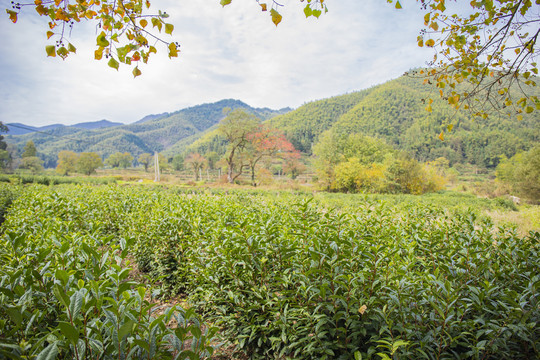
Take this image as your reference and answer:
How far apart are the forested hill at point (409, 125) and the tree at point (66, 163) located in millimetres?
58756

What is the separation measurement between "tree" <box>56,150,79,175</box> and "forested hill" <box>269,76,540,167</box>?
58756 millimetres

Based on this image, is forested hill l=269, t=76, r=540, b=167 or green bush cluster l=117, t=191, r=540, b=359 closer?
green bush cluster l=117, t=191, r=540, b=359

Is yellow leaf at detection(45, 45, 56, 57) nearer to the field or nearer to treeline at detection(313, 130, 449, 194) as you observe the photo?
the field

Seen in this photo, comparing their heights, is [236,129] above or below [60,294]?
above

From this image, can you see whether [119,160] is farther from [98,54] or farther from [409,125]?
[409,125]

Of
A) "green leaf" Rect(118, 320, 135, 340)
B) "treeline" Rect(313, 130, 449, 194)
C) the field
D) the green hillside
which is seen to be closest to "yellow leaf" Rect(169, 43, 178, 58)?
the field

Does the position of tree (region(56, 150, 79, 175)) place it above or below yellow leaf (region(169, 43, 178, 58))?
above

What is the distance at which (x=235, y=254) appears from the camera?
7.62 ft

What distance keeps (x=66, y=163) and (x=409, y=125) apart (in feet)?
326

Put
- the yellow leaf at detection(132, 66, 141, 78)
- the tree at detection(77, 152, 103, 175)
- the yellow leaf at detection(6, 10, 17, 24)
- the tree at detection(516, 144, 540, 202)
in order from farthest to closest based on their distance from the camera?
the tree at detection(77, 152, 103, 175) < the tree at detection(516, 144, 540, 202) < the yellow leaf at detection(132, 66, 141, 78) < the yellow leaf at detection(6, 10, 17, 24)

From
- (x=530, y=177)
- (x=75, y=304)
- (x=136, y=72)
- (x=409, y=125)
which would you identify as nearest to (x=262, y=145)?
(x=530, y=177)

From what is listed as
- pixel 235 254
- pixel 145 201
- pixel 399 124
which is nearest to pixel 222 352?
pixel 235 254

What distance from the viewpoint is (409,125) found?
8569cm

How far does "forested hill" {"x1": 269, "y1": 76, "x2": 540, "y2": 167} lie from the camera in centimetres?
6938
